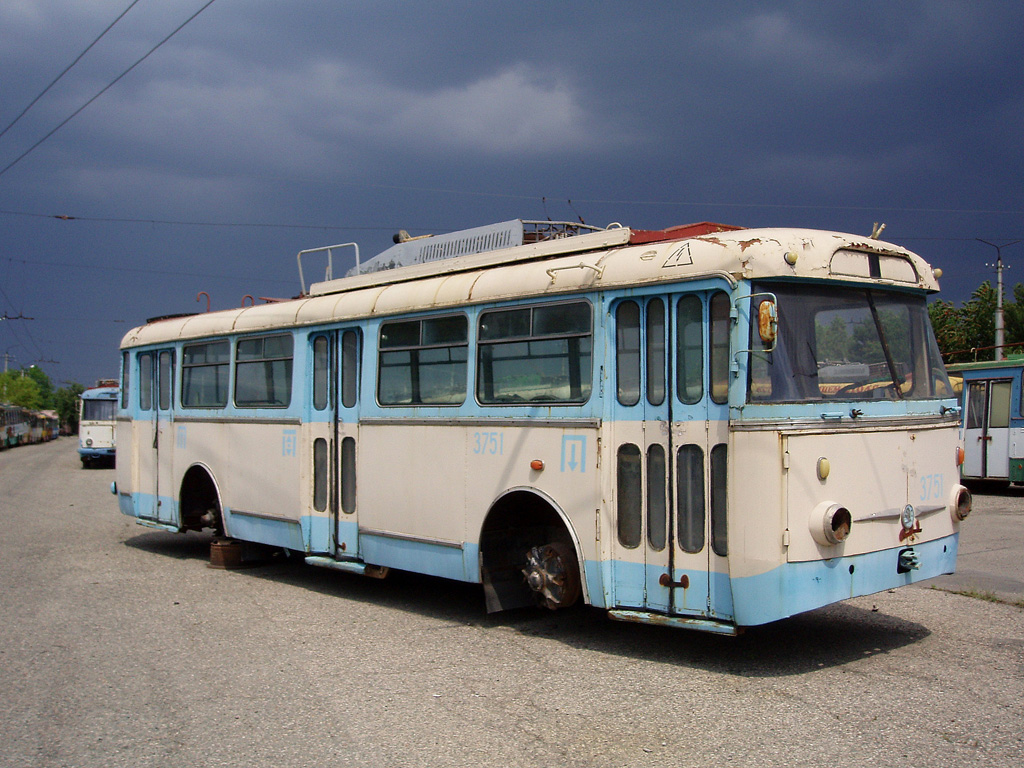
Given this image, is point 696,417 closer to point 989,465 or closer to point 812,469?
point 812,469

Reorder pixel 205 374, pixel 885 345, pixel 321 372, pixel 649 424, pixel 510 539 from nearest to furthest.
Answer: pixel 649 424 < pixel 885 345 < pixel 510 539 < pixel 321 372 < pixel 205 374

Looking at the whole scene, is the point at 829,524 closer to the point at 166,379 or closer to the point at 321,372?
the point at 321,372

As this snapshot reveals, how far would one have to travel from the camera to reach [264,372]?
10484mm

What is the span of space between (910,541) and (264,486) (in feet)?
21.6

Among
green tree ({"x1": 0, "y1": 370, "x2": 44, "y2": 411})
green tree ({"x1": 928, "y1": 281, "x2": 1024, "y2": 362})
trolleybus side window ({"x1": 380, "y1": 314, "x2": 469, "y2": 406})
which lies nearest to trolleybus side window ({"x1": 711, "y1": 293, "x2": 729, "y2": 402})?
trolleybus side window ({"x1": 380, "y1": 314, "x2": 469, "y2": 406})

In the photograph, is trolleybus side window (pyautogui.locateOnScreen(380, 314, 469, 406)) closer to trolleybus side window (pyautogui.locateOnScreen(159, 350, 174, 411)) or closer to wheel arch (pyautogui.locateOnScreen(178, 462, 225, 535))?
wheel arch (pyautogui.locateOnScreen(178, 462, 225, 535))

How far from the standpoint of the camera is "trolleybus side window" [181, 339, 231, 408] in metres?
11.2

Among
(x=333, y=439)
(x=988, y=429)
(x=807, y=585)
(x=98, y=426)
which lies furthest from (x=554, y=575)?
(x=98, y=426)

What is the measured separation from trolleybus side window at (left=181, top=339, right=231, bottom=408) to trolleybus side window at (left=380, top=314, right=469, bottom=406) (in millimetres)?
3156

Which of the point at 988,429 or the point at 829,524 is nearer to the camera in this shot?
the point at 829,524

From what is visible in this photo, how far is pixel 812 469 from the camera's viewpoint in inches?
237

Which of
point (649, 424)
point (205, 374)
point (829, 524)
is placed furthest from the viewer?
point (205, 374)

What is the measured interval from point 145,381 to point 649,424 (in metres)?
8.64

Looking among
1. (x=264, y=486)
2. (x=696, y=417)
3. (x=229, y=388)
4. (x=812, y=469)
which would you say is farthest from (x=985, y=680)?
(x=229, y=388)
